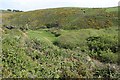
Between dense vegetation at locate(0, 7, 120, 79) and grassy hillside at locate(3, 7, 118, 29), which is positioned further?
grassy hillside at locate(3, 7, 118, 29)

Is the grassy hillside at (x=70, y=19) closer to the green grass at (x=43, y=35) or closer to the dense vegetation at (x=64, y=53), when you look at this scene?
the dense vegetation at (x=64, y=53)

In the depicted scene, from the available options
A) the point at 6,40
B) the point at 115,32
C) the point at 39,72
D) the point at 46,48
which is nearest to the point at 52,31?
the point at 115,32

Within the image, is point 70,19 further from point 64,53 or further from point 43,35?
point 64,53

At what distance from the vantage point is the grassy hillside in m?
45.8

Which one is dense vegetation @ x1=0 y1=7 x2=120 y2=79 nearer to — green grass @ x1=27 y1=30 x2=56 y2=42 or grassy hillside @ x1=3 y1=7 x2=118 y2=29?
green grass @ x1=27 y1=30 x2=56 y2=42

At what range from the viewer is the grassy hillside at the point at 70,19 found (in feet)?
150

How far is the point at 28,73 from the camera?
77.7 ft

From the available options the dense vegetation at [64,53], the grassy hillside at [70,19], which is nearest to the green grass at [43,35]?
the dense vegetation at [64,53]

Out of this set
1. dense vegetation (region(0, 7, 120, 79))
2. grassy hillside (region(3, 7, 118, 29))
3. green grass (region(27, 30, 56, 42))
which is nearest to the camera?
dense vegetation (region(0, 7, 120, 79))

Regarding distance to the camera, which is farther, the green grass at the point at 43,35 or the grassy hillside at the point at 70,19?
the grassy hillside at the point at 70,19

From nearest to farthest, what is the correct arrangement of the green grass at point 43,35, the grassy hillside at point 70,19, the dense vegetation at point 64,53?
the dense vegetation at point 64,53, the green grass at point 43,35, the grassy hillside at point 70,19

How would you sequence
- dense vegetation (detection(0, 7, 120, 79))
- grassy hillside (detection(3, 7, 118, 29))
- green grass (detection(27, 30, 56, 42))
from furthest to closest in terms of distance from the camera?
grassy hillside (detection(3, 7, 118, 29)) < green grass (detection(27, 30, 56, 42)) < dense vegetation (detection(0, 7, 120, 79))

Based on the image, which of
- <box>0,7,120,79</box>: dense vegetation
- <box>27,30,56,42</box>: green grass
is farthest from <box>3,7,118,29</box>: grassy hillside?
<box>27,30,56,42</box>: green grass

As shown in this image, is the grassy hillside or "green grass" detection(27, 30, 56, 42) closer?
"green grass" detection(27, 30, 56, 42)
